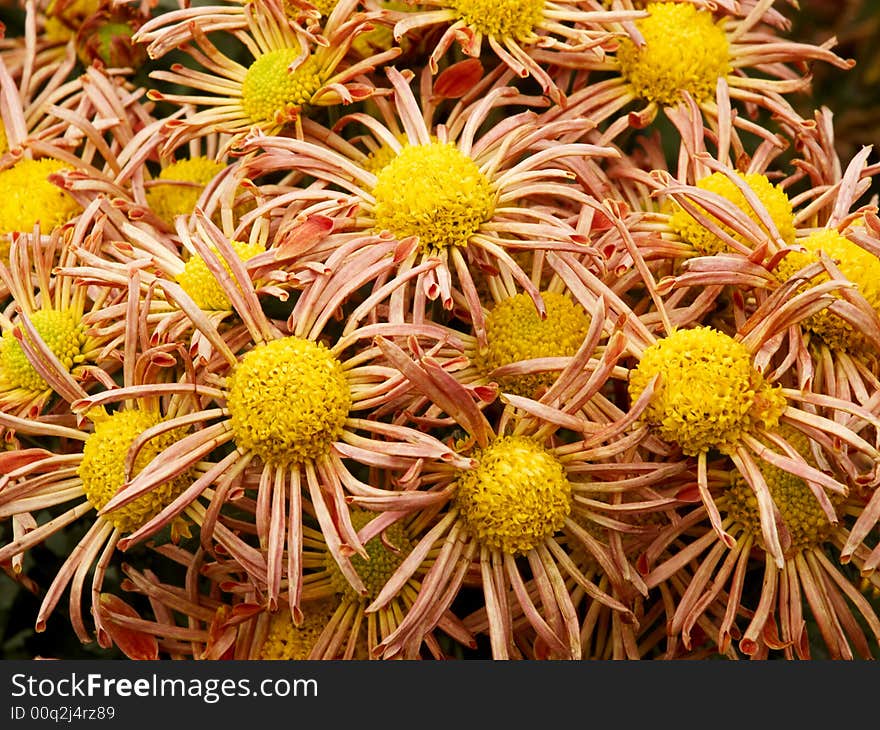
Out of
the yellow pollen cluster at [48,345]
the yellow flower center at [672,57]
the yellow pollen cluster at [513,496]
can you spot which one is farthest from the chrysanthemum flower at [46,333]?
the yellow flower center at [672,57]

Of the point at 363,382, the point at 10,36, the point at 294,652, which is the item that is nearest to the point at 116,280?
the point at 363,382

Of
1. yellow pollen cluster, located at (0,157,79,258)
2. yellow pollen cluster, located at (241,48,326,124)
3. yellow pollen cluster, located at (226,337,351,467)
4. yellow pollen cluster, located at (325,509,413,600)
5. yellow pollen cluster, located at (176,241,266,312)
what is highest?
yellow pollen cluster, located at (241,48,326,124)

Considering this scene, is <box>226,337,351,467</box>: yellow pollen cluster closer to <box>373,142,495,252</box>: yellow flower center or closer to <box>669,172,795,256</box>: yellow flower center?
<box>373,142,495,252</box>: yellow flower center

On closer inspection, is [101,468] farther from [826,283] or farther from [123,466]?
[826,283]

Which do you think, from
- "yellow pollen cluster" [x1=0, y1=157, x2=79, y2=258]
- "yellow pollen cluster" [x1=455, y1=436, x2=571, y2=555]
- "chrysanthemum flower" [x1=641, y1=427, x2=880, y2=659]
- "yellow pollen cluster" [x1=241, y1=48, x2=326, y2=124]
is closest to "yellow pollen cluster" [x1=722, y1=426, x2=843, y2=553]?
"chrysanthemum flower" [x1=641, y1=427, x2=880, y2=659]

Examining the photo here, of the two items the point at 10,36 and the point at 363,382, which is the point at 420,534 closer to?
the point at 363,382

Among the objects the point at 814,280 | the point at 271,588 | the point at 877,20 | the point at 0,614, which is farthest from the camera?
the point at 877,20
